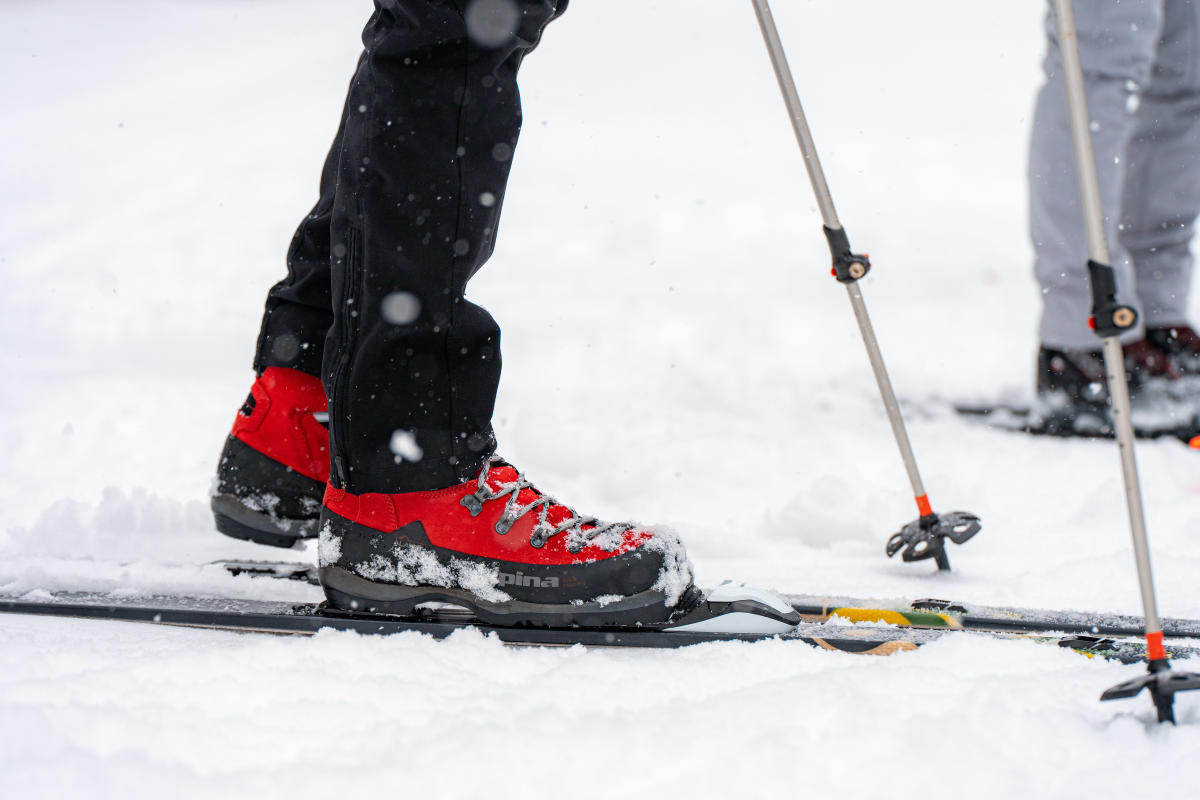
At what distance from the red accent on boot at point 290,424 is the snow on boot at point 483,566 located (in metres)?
0.33

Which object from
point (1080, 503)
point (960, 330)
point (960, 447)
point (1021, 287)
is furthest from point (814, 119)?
point (1080, 503)

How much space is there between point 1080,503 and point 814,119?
20.5 ft

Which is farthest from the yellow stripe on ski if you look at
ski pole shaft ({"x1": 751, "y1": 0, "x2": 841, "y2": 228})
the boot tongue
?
ski pole shaft ({"x1": 751, "y1": 0, "x2": 841, "y2": 228})

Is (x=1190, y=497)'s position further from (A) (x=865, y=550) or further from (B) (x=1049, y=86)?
(B) (x=1049, y=86)

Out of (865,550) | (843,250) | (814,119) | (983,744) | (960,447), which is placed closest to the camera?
(983,744)

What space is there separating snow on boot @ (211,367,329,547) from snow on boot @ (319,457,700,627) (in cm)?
33

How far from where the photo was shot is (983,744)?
30.9 inches

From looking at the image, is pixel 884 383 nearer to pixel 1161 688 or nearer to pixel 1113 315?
pixel 1113 315

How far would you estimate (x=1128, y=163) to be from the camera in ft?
10.4

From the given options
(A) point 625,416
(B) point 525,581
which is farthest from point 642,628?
(A) point 625,416

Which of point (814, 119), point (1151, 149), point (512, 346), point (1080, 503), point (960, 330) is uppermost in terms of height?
point (814, 119)

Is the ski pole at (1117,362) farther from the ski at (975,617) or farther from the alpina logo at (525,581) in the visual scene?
the alpina logo at (525,581)

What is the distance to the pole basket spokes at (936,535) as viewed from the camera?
170cm

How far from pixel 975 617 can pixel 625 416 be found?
1637mm
